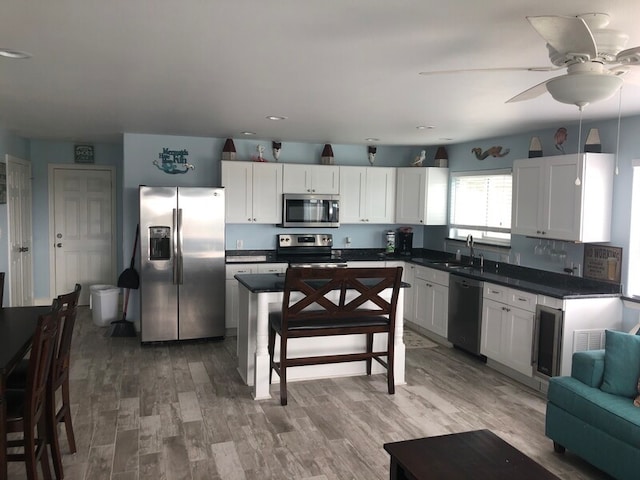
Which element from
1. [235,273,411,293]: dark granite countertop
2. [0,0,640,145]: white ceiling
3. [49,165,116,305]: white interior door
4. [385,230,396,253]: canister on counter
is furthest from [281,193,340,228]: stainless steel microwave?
[49,165,116,305]: white interior door

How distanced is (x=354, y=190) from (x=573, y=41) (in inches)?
200

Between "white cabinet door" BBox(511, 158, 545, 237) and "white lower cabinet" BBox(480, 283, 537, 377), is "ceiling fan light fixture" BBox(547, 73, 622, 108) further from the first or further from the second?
"white cabinet door" BBox(511, 158, 545, 237)

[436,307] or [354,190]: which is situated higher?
[354,190]

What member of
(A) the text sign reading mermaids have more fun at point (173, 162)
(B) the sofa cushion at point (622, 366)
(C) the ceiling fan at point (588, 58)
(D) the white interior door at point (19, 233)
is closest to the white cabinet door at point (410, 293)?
(A) the text sign reading mermaids have more fun at point (173, 162)

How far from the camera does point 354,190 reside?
6902 mm

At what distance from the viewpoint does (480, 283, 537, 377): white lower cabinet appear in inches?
180

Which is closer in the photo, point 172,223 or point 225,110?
point 225,110

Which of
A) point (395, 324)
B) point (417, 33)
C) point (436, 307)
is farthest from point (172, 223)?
point (417, 33)

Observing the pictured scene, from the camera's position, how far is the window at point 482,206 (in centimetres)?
Result: 592

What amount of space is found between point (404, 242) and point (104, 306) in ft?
13.3

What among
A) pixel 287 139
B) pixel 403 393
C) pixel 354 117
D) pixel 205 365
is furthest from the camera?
pixel 287 139

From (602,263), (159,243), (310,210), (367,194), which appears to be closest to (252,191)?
(310,210)

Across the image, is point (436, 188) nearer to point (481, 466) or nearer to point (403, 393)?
point (403, 393)

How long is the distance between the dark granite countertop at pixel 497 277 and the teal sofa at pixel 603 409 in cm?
101
